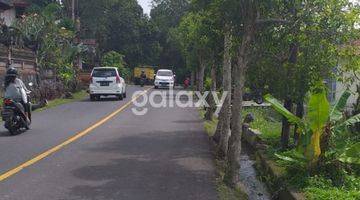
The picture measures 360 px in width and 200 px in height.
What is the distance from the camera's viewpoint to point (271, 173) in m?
9.79

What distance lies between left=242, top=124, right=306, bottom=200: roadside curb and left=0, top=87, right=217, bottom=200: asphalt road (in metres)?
1.05

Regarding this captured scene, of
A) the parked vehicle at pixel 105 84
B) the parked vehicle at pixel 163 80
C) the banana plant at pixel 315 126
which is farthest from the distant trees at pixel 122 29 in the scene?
the banana plant at pixel 315 126

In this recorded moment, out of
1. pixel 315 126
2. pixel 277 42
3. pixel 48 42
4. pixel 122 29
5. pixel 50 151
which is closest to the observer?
pixel 315 126

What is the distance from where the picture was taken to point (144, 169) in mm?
9938

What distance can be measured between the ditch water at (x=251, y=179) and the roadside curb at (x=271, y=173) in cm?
13

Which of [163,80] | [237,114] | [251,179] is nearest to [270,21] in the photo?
[237,114]

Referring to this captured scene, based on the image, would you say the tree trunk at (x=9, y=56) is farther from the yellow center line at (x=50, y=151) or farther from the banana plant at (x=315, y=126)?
the banana plant at (x=315, y=126)

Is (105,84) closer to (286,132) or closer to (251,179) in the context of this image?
(286,132)

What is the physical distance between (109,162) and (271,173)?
10.4 ft

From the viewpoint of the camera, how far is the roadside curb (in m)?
8.07

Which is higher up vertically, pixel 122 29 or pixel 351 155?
pixel 122 29

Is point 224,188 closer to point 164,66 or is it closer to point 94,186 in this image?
point 94,186

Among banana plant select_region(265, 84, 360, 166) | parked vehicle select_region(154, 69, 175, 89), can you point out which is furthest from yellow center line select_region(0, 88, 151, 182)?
parked vehicle select_region(154, 69, 175, 89)

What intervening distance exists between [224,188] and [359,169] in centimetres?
234
